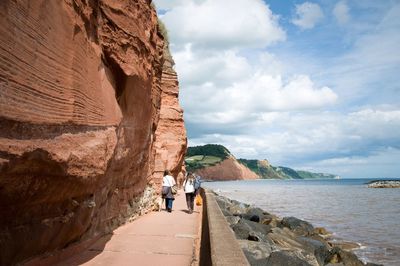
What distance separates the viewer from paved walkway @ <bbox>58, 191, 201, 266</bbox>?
548 cm

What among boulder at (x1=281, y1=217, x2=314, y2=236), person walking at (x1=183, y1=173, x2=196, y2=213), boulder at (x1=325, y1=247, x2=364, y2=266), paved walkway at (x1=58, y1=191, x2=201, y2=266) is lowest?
boulder at (x1=325, y1=247, x2=364, y2=266)

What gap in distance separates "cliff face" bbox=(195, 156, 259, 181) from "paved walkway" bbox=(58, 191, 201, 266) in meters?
137

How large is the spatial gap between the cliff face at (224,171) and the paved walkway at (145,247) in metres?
137

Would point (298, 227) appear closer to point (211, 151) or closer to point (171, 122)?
point (171, 122)

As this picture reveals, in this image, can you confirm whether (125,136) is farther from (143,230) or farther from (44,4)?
(44,4)

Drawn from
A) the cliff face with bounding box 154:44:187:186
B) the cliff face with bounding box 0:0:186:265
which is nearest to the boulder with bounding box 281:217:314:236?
the cliff face with bounding box 154:44:187:186

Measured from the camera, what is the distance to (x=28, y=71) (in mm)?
3385

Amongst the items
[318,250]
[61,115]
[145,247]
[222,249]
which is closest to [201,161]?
[318,250]

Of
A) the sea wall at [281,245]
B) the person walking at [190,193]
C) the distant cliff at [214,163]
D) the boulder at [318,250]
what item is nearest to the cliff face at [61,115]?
the sea wall at [281,245]

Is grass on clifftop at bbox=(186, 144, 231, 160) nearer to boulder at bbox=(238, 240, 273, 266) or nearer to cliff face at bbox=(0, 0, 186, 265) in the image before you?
boulder at bbox=(238, 240, 273, 266)

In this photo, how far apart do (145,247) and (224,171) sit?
149m

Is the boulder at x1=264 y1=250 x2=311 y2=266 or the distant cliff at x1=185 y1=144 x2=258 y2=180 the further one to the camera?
the distant cliff at x1=185 y1=144 x2=258 y2=180

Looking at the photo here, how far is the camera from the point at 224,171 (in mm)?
154375

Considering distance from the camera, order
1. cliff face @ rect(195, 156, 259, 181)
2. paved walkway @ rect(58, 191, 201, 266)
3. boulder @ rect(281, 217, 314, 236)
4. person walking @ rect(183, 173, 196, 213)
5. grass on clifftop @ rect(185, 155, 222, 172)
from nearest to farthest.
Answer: paved walkway @ rect(58, 191, 201, 266)
person walking @ rect(183, 173, 196, 213)
boulder @ rect(281, 217, 314, 236)
grass on clifftop @ rect(185, 155, 222, 172)
cliff face @ rect(195, 156, 259, 181)
